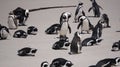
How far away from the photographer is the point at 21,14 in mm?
1405

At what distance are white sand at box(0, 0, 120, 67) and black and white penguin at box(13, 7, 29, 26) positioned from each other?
0.09 feet

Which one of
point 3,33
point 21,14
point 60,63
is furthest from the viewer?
point 21,14

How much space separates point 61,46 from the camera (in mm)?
1273

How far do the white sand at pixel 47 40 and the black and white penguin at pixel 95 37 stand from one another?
2cm

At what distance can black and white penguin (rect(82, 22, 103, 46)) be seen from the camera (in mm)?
1299

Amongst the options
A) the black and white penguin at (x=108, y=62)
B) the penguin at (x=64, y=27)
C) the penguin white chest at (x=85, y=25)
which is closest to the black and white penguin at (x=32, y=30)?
the penguin at (x=64, y=27)

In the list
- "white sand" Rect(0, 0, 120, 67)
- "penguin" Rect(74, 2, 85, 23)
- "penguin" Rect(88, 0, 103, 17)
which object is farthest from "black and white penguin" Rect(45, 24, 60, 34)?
"penguin" Rect(88, 0, 103, 17)

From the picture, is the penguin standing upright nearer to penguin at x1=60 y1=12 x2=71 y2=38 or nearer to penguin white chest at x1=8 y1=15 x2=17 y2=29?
penguin at x1=60 y1=12 x2=71 y2=38

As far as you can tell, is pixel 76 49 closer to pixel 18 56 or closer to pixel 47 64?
pixel 47 64

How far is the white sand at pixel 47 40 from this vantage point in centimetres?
121

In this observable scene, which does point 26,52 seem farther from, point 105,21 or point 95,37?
point 105,21

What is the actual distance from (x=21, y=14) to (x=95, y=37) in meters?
0.42

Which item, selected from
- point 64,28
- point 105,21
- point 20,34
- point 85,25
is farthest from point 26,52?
point 105,21

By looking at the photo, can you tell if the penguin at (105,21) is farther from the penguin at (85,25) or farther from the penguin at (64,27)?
the penguin at (64,27)
